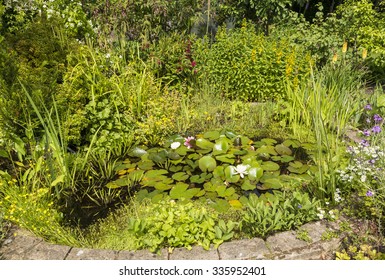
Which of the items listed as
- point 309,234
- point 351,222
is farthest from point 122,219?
point 351,222

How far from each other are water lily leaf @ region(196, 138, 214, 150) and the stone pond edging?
1.39 m

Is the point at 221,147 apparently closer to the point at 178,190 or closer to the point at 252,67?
the point at 178,190

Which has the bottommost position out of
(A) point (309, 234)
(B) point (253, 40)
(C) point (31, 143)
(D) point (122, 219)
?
(D) point (122, 219)

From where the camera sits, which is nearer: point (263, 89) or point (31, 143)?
point (31, 143)

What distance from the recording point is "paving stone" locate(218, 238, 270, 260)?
242 centimetres

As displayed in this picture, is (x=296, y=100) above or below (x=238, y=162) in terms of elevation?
above

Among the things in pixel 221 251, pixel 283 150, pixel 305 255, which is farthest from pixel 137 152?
pixel 305 255

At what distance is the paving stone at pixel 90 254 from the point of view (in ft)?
8.01

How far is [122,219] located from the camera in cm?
301

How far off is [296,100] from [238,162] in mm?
1009

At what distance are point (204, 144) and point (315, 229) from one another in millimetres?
1496

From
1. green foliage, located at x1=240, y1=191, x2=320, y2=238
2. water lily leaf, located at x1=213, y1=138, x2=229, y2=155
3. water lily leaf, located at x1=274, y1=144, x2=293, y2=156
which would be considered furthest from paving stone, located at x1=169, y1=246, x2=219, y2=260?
water lily leaf, located at x1=274, y1=144, x2=293, y2=156

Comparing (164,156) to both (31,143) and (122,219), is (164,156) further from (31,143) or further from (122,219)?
(31,143)
